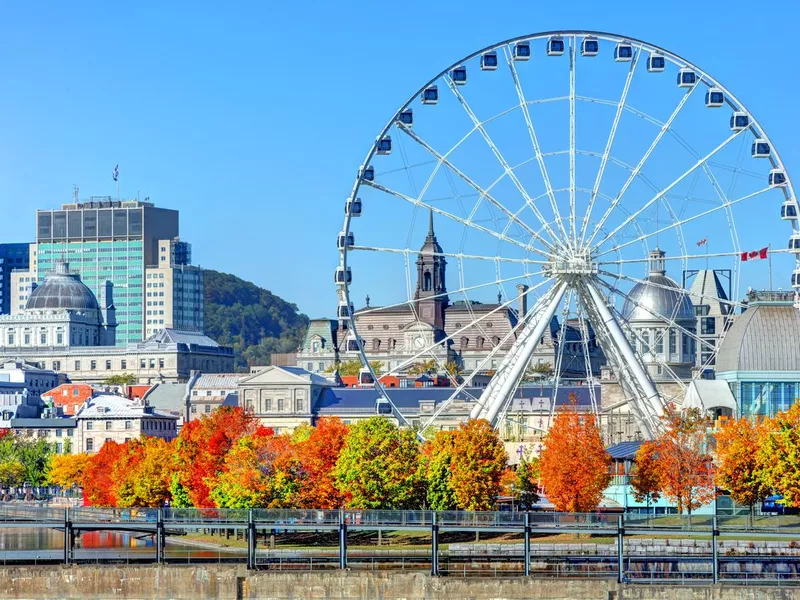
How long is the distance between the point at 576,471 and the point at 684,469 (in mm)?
6375

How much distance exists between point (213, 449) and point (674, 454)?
3704 cm

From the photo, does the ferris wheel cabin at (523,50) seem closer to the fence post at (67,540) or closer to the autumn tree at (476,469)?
the autumn tree at (476,469)

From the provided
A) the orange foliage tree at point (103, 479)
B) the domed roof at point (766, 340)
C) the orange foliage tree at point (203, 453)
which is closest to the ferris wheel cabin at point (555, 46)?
the domed roof at point (766, 340)

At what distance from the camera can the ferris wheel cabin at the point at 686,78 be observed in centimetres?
14188

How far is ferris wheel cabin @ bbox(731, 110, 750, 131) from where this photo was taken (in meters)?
142

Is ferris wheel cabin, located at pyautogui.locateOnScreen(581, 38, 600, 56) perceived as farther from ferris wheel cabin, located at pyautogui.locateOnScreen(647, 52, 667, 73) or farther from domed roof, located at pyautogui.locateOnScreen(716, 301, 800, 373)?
domed roof, located at pyautogui.locateOnScreen(716, 301, 800, 373)

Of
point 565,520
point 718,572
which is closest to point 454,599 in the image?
point 718,572

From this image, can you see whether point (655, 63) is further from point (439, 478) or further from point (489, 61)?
point (439, 478)

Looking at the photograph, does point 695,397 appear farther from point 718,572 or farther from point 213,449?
point 718,572

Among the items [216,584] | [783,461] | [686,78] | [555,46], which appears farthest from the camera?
[555,46]

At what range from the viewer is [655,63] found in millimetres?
142250

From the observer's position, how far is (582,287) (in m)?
143

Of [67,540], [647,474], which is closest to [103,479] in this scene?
[647,474]

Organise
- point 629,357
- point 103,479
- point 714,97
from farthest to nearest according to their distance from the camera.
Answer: point 103,479 → point 629,357 → point 714,97
